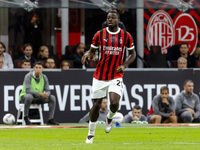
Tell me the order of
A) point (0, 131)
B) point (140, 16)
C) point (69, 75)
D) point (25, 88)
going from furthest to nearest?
point (140, 16) → point (69, 75) → point (25, 88) → point (0, 131)

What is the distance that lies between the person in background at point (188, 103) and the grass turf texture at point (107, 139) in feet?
7.42

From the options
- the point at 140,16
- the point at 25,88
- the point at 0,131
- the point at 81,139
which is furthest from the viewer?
the point at 140,16

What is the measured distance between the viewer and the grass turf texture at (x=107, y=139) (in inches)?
404

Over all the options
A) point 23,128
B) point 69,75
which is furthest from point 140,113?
point 23,128

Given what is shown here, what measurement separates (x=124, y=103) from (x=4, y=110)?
3.07 metres

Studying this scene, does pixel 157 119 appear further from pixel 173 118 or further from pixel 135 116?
→ pixel 135 116

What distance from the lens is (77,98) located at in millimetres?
17797

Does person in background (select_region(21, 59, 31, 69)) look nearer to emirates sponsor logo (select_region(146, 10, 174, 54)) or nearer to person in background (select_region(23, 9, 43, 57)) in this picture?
person in background (select_region(23, 9, 43, 57))

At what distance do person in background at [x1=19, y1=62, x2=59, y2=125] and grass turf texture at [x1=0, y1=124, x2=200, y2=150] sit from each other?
1.93 m

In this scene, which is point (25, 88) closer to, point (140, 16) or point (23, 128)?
point (23, 128)

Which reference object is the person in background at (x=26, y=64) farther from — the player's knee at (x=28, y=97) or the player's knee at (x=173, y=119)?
the player's knee at (x=173, y=119)

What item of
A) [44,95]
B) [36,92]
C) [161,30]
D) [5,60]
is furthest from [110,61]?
[161,30]

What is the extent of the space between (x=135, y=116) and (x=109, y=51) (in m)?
5.96

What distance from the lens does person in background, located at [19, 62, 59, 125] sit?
54.2ft
